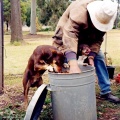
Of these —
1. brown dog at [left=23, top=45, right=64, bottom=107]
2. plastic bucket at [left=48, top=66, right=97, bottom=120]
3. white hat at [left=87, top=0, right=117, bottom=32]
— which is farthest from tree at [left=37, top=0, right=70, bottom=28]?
plastic bucket at [left=48, top=66, right=97, bottom=120]

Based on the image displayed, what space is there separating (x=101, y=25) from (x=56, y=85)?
910mm

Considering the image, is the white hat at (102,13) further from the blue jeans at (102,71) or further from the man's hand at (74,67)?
the blue jeans at (102,71)

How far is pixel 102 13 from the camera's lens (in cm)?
364

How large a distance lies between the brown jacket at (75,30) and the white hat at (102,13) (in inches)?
4.3

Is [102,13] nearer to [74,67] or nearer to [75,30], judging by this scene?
[75,30]

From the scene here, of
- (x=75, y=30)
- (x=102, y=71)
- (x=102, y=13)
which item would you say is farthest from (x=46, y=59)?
(x=102, y=71)

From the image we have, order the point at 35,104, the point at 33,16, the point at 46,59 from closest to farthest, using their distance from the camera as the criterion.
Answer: the point at 35,104, the point at 46,59, the point at 33,16

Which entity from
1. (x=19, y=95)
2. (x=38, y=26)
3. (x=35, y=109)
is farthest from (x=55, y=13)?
(x=35, y=109)

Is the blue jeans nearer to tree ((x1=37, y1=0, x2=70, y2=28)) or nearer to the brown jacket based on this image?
the brown jacket

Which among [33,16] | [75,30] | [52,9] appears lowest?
[33,16]

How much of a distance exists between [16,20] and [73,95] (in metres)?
14.1

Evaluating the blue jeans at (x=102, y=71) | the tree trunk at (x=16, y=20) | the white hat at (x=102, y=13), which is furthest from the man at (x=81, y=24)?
the tree trunk at (x=16, y=20)

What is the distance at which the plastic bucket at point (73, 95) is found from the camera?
130 inches

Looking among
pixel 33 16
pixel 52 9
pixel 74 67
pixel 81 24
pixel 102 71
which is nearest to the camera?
pixel 74 67
